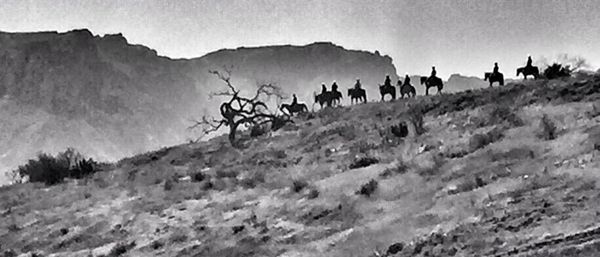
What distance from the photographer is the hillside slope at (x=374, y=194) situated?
34.3 ft

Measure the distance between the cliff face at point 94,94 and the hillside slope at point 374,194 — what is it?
91913 mm

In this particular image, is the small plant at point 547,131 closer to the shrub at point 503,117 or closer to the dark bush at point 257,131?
the shrub at point 503,117

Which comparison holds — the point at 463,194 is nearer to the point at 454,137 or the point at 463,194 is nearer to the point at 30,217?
the point at 454,137

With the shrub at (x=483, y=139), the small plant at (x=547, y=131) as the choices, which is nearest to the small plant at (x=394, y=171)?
the shrub at (x=483, y=139)

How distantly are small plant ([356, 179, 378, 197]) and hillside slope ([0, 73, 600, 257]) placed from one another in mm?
31

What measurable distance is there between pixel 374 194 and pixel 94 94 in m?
139

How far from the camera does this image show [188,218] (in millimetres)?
16016

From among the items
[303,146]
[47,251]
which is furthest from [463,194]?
[303,146]

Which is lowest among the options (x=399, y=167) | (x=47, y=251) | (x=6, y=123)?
(x=47, y=251)

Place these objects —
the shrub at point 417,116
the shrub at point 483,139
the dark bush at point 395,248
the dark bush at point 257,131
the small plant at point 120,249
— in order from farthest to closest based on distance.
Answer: the dark bush at point 257,131
the shrub at point 417,116
the shrub at point 483,139
the small plant at point 120,249
the dark bush at point 395,248

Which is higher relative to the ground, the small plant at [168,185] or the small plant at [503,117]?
the small plant at [503,117]

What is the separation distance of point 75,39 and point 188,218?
146108 millimetres

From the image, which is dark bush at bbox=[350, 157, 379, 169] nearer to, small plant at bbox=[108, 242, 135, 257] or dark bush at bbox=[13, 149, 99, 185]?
small plant at bbox=[108, 242, 135, 257]

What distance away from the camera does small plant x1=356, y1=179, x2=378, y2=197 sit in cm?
1429
